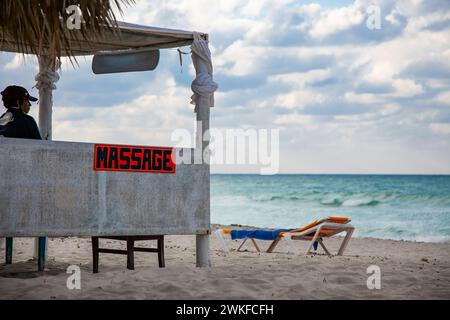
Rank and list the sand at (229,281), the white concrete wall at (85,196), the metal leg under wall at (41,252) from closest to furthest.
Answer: the sand at (229,281) → the white concrete wall at (85,196) → the metal leg under wall at (41,252)

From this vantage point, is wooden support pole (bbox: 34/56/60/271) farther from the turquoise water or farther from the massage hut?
the turquoise water

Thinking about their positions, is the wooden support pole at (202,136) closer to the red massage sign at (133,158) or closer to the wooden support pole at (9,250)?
the red massage sign at (133,158)

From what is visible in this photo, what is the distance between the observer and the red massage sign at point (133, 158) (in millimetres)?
6637

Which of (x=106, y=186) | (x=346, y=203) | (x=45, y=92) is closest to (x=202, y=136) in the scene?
(x=106, y=186)

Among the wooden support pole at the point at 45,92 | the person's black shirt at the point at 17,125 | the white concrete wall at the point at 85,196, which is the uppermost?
the wooden support pole at the point at 45,92

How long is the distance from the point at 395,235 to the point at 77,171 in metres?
20.2

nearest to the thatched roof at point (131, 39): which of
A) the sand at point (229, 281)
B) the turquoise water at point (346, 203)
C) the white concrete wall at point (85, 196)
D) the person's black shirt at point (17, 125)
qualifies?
the person's black shirt at point (17, 125)

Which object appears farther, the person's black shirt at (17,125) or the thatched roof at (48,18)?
the person's black shirt at (17,125)

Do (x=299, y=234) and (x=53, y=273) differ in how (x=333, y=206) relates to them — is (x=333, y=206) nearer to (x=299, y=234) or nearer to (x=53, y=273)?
(x=299, y=234)

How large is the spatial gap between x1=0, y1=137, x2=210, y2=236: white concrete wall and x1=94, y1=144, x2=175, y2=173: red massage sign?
6 cm

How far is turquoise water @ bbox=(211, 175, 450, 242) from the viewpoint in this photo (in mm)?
27938

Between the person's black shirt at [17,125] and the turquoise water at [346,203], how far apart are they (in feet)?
61.8

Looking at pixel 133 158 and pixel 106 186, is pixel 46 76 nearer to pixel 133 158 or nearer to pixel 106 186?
pixel 133 158

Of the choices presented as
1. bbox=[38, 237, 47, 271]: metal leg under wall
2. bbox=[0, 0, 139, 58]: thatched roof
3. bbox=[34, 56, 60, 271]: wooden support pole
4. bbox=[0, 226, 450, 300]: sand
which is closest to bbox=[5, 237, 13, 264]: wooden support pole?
bbox=[0, 226, 450, 300]: sand
